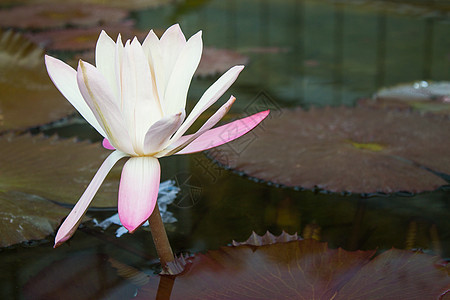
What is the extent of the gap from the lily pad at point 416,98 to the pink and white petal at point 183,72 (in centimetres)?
99

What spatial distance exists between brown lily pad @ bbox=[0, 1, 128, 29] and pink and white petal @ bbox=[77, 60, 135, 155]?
2388 mm

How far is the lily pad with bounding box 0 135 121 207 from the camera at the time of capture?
37.2 inches

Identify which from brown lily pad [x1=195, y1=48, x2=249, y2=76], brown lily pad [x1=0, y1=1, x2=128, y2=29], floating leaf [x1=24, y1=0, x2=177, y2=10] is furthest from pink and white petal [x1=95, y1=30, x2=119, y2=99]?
floating leaf [x1=24, y1=0, x2=177, y2=10]

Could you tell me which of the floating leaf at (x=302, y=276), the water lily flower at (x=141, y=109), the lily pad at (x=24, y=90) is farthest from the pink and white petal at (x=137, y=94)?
the lily pad at (x=24, y=90)

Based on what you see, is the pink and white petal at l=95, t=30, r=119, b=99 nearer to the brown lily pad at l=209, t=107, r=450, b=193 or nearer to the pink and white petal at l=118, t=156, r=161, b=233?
the pink and white petal at l=118, t=156, r=161, b=233

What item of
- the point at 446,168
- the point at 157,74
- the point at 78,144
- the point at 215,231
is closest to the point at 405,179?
the point at 446,168

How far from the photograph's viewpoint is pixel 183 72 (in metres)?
0.63

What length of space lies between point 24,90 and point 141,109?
115cm

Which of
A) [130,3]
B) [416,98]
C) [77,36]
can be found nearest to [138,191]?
[416,98]

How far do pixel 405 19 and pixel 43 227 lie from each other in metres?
2.49

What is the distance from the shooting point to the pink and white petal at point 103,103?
527 mm

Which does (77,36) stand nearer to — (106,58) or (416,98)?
(416,98)

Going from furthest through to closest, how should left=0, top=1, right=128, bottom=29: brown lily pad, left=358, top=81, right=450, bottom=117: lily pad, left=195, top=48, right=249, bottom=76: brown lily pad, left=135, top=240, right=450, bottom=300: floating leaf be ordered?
left=0, top=1, right=128, bottom=29: brown lily pad
left=195, top=48, right=249, bottom=76: brown lily pad
left=358, top=81, right=450, bottom=117: lily pad
left=135, top=240, right=450, bottom=300: floating leaf

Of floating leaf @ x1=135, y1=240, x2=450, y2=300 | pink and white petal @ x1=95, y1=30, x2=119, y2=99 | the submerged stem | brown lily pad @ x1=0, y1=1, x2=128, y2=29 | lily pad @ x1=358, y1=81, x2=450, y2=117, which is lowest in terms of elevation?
lily pad @ x1=358, y1=81, x2=450, y2=117
